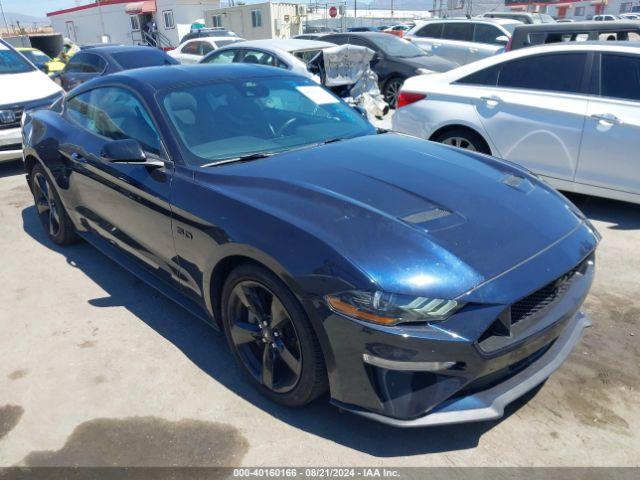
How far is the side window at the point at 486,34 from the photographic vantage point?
12734mm

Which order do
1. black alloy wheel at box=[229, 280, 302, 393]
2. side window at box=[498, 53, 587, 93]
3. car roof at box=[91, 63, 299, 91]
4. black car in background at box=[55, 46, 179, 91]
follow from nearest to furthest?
black alloy wheel at box=[229, 280, 302, 393], car roof at box=[91, 63, 299, 91], side window at box=[498, 53, 587, 93], black car in background at box=[55, 46, 179, 91]

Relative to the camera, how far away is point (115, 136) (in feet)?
11.7

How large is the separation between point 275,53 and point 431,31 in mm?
5815

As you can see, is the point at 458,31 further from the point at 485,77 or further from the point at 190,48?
the point at 485,77

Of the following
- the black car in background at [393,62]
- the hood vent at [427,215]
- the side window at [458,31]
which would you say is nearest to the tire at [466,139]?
the hood vent at [427,215]

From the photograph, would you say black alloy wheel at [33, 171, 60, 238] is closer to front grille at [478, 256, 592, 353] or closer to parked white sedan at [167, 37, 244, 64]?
front grille at [478, 256, 592, 353]

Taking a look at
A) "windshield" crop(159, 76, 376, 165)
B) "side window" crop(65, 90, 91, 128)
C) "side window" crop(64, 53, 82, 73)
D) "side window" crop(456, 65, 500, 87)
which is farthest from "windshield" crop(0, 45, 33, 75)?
"side window" crop(456, 65, 500, 87)

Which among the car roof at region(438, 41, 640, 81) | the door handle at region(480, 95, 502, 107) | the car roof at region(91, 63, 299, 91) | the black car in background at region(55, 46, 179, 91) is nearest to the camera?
the car roof at region(91, 63, 299, 91)

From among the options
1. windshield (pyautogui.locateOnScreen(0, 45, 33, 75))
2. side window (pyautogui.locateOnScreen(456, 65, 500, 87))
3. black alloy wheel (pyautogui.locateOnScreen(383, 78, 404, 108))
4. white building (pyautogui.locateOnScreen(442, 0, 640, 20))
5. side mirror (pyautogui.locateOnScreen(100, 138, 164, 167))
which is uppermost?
white building (pyautogui.locateOnScreen(442, 0, 640, 20))

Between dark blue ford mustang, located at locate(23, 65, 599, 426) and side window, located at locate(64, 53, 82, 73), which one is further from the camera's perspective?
side window, located at locate(64, 53, 82, 73)

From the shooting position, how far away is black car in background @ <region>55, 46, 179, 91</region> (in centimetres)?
925

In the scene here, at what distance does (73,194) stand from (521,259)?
335 centimetres

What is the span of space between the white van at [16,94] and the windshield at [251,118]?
476cm

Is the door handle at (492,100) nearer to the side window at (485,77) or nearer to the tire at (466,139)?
the side window at (485,77)
